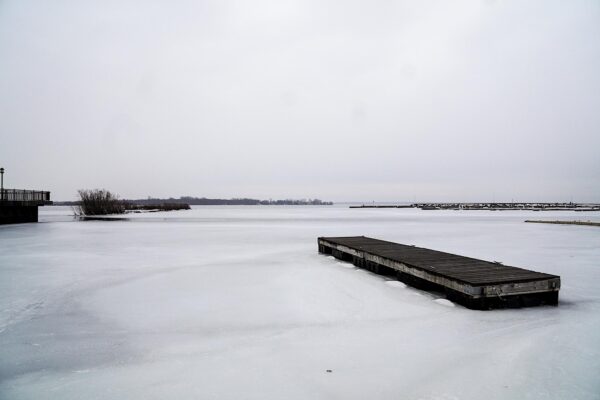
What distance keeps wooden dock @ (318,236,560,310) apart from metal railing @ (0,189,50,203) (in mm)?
24177

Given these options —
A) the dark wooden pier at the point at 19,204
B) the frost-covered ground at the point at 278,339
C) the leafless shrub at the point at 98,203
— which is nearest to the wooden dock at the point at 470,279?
the frost-covered ground at the point at 278,339

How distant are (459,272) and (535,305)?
40.3 inches

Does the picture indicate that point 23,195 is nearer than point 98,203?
Yes

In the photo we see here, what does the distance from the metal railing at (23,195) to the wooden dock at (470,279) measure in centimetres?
2418

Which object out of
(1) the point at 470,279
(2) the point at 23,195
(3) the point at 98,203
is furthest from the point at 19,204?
(1) the point at 470,279

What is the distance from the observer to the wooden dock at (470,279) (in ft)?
16.3

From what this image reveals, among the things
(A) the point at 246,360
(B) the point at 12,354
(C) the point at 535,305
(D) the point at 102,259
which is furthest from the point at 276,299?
(D) the point at 102,259

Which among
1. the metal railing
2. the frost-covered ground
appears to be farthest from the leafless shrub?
the frost-covered ground

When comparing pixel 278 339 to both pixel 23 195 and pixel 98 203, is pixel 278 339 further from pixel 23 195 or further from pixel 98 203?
pixel 98 203

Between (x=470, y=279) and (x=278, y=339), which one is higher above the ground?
(x=470, y=279)

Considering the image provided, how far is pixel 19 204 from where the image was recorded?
24188 millimetres

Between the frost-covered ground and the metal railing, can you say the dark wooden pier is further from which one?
the frost-covered ground

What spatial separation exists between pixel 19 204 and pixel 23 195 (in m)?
0.87

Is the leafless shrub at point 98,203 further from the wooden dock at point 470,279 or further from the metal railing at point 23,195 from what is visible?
the wooden dock at point 470,279
